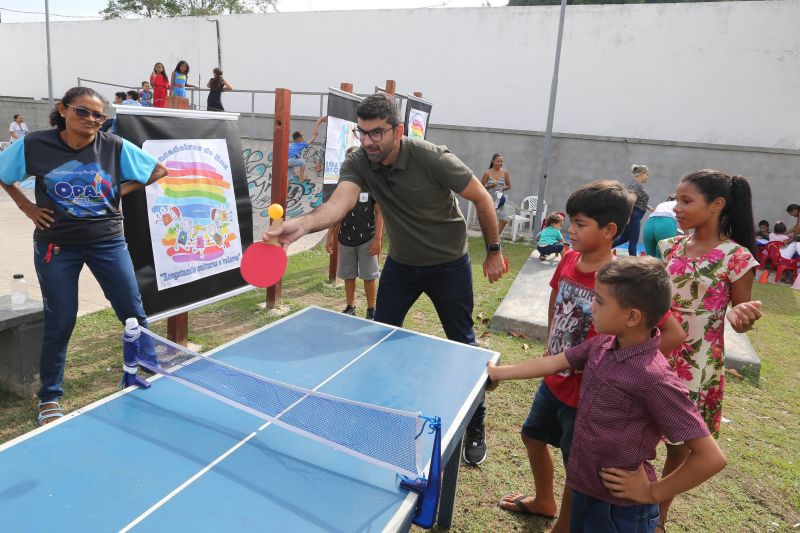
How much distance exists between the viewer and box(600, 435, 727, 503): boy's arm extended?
1534mm

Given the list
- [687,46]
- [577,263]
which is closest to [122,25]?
[687,46]

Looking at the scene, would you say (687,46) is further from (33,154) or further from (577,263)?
(33,154)

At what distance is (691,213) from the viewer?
2.33 m

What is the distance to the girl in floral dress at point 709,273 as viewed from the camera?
2299 millimetres

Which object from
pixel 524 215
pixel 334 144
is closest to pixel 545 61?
pixel 524 215

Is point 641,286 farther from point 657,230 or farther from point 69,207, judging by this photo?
point 69,207

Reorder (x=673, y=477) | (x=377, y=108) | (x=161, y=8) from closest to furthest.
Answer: (x=673, y=477), (x=377, y=108), (x=161, y=8)

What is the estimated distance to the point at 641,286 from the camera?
167cm

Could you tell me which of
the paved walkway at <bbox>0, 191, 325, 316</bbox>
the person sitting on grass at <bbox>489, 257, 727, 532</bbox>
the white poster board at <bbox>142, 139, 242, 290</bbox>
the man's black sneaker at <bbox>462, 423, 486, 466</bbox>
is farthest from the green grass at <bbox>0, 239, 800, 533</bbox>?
the person sitting on grass at <bbox>489, 257, 727, 532</bbox>

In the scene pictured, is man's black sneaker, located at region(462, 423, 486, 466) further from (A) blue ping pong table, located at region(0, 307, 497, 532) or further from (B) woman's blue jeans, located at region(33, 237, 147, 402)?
(B) woman's blue jeans, located at region(33, 237, 147, 402)

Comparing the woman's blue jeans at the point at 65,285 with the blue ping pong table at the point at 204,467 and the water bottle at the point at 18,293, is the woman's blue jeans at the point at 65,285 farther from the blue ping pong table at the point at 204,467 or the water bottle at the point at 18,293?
the blue ping pong table at the point at 204,467

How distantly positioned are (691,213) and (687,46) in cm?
1415

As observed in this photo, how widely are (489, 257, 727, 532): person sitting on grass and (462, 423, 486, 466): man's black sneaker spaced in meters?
1.34

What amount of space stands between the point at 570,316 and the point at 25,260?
725 cm
